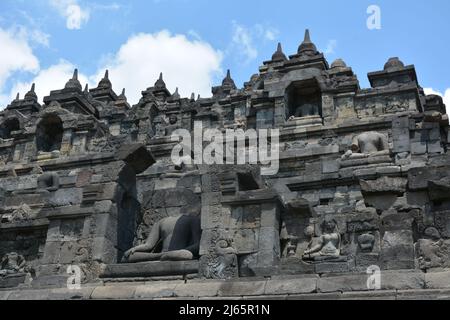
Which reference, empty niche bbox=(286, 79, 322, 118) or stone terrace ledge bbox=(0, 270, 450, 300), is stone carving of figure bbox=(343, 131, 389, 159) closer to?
empty niche bbox=(286, 79, 322, 118)

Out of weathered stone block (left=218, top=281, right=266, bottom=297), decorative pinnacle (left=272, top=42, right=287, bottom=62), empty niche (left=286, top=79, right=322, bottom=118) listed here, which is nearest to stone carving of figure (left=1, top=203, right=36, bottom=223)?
weathered stone block (left=218, top=281, right=266, bottom=297)

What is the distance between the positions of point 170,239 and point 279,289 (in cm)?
313

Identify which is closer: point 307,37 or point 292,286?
point 292,286

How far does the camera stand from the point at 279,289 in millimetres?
9656

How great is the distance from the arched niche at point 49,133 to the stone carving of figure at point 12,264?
16567 millimetres

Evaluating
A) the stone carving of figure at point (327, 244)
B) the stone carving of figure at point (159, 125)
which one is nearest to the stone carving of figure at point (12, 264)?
the stone carving of figure at point (327, 244)

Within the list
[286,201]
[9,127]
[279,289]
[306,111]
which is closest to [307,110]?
[306,111]

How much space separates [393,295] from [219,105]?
65.6 feet

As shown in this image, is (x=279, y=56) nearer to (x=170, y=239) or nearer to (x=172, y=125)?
(x=172, y=125)

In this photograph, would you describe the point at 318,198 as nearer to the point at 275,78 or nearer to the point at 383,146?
the point at 383,146

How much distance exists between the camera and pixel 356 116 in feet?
77.3

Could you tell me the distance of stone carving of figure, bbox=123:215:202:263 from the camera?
11875mm

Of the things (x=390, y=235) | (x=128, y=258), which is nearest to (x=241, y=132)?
(x=128, y=258)

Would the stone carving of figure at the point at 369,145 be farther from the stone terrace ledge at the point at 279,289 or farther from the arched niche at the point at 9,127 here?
the arched niche at the point at 9,127
